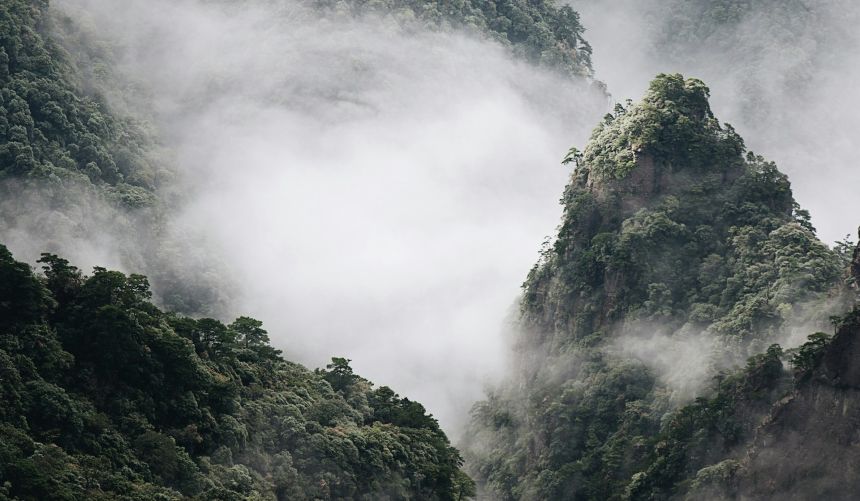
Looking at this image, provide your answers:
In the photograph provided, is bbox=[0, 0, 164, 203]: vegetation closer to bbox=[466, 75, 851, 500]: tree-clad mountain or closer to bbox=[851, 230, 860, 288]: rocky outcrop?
bbox=[466, 75, 851, 500]: tree-clad mountain

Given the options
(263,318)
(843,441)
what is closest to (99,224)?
(263,318)

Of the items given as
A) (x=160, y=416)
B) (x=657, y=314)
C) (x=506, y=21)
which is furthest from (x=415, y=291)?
(x=160, y=416)

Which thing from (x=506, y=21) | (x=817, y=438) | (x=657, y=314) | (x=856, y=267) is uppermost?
(x=506, y=21)

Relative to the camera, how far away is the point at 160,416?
88.9 metres

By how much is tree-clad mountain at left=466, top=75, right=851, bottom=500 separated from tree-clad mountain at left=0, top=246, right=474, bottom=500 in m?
12.8

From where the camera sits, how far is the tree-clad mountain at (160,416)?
80.9 m

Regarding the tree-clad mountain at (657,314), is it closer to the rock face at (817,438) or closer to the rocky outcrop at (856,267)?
the rocky outcrop at (856,267)

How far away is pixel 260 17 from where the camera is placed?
7741 inches

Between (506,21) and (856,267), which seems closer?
(856,267)

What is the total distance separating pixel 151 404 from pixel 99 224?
54.7m

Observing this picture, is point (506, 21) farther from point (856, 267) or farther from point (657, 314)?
point (856, 267)

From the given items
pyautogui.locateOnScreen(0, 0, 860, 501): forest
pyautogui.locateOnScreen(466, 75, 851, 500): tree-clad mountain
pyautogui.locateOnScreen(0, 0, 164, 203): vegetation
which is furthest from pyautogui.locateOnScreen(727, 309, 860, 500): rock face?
pyautogui.locateOnScreen(0, 0, 164, 203): vegetation

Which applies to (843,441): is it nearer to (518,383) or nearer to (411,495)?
(411,495)

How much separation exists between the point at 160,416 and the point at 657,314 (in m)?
39.8
